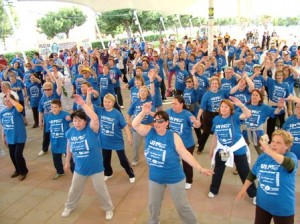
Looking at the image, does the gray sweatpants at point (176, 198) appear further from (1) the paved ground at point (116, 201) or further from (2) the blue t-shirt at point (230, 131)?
(2) the blue t-shirt at point (230, 131)

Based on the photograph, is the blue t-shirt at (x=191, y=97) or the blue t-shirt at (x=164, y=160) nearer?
the blue t-shirt at (x=164, y=160)

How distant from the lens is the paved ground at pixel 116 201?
4.41 meters

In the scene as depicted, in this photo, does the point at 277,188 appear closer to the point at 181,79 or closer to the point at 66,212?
the point at 66,212

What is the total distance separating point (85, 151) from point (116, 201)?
4.10ft

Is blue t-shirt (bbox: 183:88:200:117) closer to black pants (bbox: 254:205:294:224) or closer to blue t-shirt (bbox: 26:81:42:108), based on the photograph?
black pants (bbox: 254:205:294:224)

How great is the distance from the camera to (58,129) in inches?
217

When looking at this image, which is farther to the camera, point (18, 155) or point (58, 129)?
point (18, 155)

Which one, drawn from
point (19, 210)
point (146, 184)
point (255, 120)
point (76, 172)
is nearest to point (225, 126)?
point (255, 120)

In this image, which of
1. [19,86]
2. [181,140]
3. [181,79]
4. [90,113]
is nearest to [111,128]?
[90,113]

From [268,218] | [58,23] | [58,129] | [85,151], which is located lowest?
[268,218]

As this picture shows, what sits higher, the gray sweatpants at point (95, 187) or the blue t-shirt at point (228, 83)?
the blue t-shirt at point (228, 83)

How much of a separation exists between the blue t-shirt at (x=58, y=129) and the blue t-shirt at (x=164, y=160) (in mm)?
2475

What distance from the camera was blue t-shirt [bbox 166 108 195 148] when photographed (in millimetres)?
4789

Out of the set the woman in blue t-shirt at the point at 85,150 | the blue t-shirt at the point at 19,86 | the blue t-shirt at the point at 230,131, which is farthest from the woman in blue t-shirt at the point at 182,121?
the blue t-shirt at the point at 19,86
